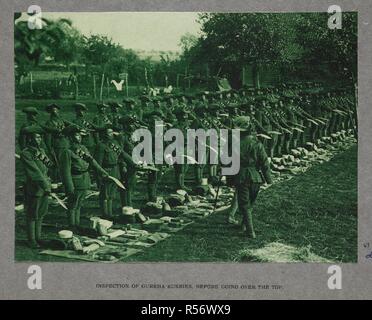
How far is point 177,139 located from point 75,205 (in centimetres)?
94

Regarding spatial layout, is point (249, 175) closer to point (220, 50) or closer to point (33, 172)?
point (220, 50)

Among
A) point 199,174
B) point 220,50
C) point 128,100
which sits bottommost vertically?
point 199,174

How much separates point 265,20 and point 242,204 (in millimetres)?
1443

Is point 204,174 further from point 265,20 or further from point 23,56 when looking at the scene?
point 23,56

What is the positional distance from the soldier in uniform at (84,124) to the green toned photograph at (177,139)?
0.04 feet

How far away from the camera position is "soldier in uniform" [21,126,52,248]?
507 cm

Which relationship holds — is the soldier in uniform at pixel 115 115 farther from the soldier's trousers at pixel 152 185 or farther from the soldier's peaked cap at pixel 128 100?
the soldier's trousers at pixel 152 185

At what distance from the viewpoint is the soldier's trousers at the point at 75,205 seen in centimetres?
511

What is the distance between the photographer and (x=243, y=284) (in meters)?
5.14

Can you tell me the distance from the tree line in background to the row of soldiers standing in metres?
0.17

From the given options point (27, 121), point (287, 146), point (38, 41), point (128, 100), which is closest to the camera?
point (38, 41)

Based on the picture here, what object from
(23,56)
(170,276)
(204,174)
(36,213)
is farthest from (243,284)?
(23,56)

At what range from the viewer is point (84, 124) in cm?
523

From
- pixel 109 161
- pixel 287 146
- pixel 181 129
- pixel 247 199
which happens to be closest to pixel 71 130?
pixel 109 161
